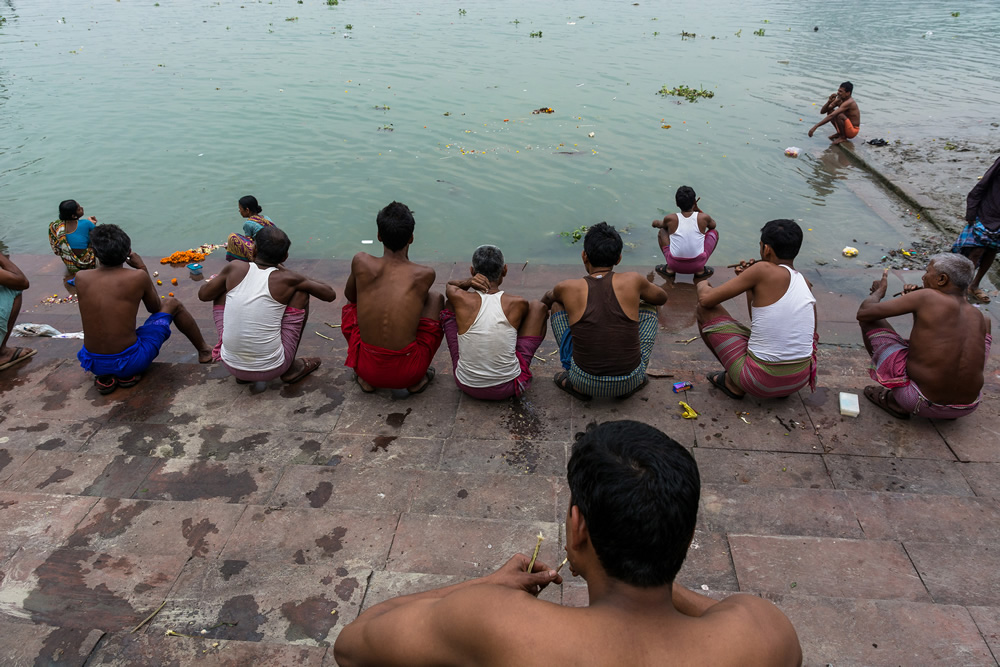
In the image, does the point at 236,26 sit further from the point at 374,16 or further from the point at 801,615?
the point at 801,615

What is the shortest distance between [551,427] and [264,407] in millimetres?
2195

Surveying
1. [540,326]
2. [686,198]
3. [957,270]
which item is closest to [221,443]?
[540,326]

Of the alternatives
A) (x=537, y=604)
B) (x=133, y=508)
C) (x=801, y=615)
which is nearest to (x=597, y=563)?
(x=537, y=604)

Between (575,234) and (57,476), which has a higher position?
(57,476)

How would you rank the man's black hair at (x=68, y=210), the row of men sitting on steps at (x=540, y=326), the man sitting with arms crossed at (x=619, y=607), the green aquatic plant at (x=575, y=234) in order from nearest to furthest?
1. the man sitting with arms crossed at (x=619, y=607)
2. the row of men sitting on steps at (x=540, y=326)
3. the man's black hair at (x=68, y=210)
4. the green aquatic plant at (x=575, y=234)

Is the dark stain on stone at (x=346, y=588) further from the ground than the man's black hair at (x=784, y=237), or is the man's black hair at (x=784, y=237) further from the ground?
the man's black hair at (x=784, y=237)

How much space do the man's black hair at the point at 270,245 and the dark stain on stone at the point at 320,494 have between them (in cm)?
203

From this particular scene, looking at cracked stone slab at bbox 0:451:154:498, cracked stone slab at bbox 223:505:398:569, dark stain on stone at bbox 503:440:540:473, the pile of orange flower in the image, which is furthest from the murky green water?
cracked stone slab at bbox 223:505:398:569

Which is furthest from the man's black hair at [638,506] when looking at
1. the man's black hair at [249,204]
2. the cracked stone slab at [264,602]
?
the man's black hair at [249,204]

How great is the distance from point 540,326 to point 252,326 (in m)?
2.23

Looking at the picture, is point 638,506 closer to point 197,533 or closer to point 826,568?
point 826,568

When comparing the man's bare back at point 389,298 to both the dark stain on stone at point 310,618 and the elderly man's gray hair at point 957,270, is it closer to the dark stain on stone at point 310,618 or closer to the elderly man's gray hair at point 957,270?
the dark stain on stone at point 310,618

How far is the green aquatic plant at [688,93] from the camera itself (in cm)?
1608

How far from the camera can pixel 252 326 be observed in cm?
477
